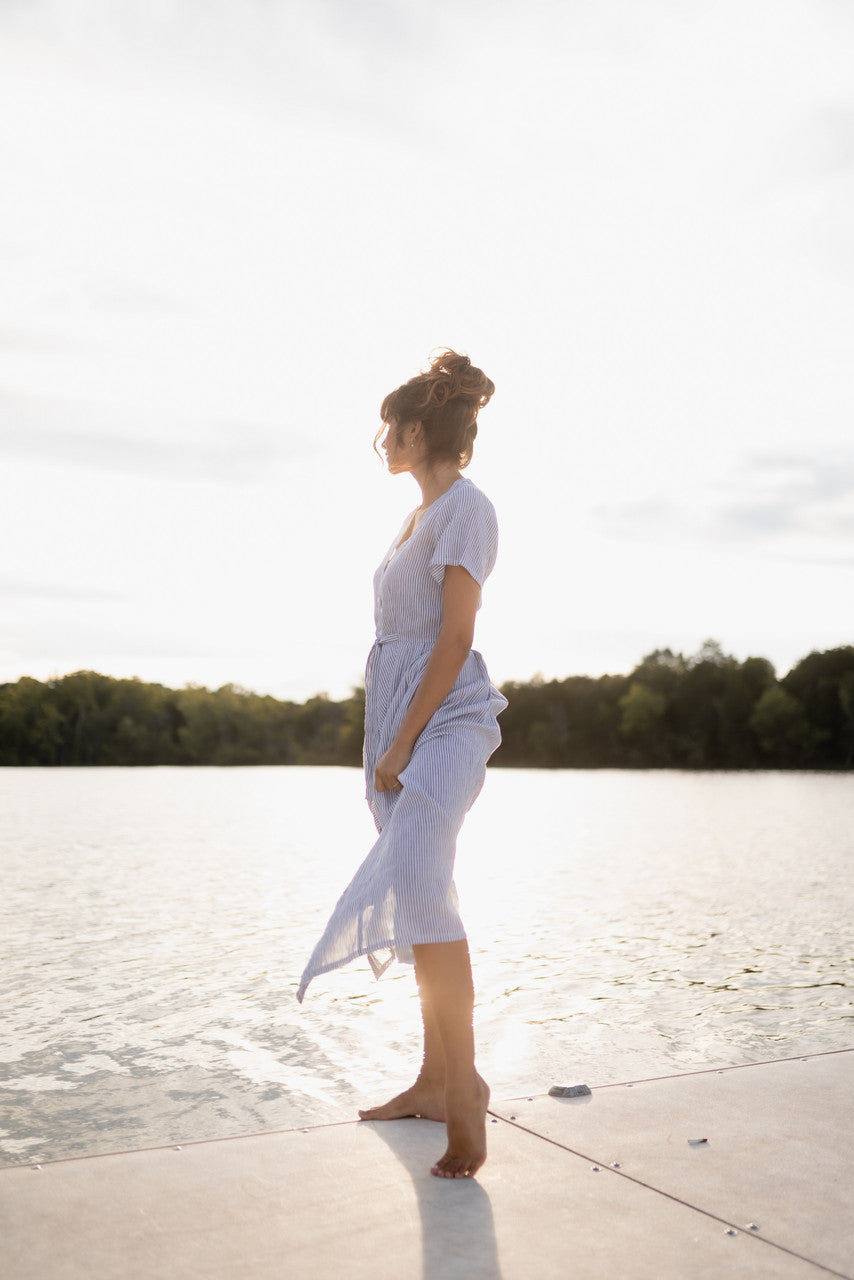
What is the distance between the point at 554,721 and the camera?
95312mm

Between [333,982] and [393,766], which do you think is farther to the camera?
[333,982]

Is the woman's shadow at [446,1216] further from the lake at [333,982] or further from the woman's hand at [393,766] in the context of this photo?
the woman's hand at [393,766]

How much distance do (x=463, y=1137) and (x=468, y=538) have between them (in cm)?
137

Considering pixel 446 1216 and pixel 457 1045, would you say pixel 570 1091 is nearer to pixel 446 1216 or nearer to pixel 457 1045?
pixel 457 1045

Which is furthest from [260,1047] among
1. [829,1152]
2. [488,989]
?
[829,1152]

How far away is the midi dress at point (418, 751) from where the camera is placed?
2859 millimetres

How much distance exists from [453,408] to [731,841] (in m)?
13.3

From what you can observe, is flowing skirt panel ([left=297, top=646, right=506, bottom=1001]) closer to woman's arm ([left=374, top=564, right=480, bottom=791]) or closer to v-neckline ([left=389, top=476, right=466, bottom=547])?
woman's arm ([left=374, top=564, right=480, bottom=791])

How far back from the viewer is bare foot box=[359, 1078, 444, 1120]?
3201 millimetres

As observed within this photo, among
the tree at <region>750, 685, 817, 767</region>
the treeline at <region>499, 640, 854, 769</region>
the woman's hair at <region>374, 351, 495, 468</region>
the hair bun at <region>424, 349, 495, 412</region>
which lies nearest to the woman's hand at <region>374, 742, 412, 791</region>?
the woman's hair at <region>374, 351, 495, 468</region>

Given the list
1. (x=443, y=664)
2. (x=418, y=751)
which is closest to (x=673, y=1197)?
(x=418, y=751)

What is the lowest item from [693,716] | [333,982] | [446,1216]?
[333,982]

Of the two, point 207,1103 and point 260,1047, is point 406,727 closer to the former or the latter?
point 207,1103

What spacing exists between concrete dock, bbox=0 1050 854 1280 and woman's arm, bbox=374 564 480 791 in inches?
35.2
